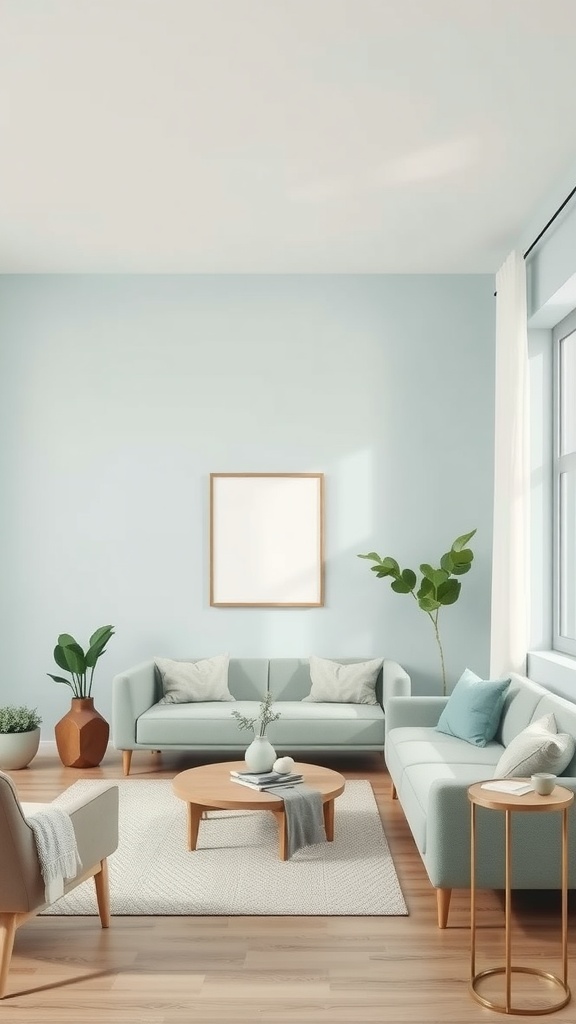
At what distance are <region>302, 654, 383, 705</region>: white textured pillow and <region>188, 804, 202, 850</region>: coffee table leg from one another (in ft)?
6.58

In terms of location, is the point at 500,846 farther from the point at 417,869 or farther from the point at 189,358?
the point at 189,358

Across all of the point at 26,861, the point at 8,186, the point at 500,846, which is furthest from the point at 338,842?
the point at 8,186

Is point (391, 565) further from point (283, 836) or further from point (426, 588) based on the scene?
point (283, 836)

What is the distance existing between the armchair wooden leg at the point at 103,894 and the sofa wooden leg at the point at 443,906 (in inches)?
48.0

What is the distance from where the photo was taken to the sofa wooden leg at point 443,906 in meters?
3.53

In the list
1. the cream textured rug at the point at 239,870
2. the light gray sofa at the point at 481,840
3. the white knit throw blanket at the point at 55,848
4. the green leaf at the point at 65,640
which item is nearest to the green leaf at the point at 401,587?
the cream textured rug at the point at 239,870

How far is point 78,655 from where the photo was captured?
6.35 m

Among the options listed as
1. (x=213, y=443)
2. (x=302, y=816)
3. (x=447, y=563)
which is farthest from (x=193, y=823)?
(x=213, y=443)

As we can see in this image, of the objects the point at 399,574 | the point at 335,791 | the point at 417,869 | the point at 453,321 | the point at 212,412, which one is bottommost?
the point at 417,869

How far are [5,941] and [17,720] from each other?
11.2 feet

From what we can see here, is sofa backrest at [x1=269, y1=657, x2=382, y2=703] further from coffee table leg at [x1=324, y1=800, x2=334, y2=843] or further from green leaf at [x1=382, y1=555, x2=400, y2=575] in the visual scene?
coffee table leg at [x1=324, y1=800, x2=334, y2=843]

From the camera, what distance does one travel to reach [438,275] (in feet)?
22.7

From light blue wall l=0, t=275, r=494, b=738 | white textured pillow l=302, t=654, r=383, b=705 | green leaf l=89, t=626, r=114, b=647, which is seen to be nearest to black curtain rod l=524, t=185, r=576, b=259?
light blue wall l=0, t=275, r=494, b=738

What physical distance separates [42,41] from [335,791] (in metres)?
3.43
